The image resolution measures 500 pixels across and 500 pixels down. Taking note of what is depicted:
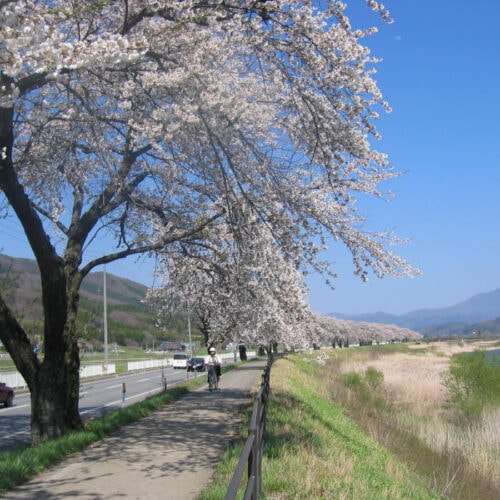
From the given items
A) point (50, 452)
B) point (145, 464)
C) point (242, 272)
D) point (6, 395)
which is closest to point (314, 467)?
point (145, 464)

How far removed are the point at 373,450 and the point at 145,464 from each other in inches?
212

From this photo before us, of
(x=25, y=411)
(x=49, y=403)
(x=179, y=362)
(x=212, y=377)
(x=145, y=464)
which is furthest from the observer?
(x=179, y=362)

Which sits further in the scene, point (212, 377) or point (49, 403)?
Result: point (212, 377)

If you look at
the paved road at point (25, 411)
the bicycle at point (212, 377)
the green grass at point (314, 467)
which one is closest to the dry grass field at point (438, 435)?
the green grass at point (314, 467)

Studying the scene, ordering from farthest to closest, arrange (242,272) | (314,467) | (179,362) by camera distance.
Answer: (179,362) → (242,272) → (314,467)

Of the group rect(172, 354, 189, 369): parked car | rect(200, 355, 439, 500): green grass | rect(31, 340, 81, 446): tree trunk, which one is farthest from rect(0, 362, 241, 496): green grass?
rect(172, 354, 189, 369): parked car

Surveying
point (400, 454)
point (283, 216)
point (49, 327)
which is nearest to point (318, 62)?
point (283, 216)

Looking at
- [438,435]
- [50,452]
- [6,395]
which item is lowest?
[438,435]

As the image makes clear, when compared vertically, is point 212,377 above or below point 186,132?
below

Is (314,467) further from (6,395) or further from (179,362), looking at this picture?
(179,362)

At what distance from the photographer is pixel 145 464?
29.4ft

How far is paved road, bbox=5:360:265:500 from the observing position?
740 cm

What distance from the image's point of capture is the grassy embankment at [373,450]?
746cm

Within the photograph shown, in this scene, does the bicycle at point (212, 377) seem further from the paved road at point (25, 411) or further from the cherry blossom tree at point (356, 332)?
the cherry blossom tree at point (356, 332)
